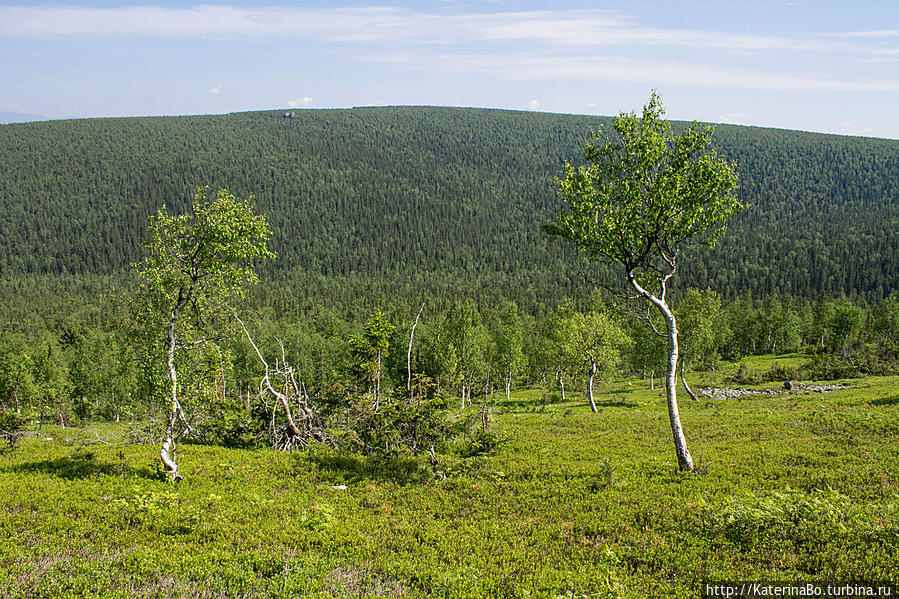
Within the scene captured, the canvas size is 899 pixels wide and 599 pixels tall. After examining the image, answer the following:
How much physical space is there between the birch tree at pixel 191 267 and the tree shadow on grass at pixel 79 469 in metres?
1.85

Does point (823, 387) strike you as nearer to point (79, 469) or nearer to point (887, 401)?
point (887, 401)

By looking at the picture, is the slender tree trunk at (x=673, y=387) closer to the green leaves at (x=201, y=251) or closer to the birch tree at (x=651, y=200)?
the birch tree at (x=651, y=200)

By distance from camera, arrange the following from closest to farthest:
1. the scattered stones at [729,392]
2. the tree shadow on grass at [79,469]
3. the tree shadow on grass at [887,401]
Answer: the tree shadow on grass at [79,469], the tree shadow on grass at [887,401], the scattered stones at [729,392]

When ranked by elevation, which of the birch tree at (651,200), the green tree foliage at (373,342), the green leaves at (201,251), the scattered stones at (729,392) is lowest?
the scattered stones at (729,392)

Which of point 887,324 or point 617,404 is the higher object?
point 887,324

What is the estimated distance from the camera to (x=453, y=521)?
46.6ft

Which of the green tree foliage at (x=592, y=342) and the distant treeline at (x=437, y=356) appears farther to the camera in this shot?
the green tree foliage at (x=592, y=342)

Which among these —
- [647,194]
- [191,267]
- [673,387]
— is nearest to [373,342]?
[191,267]

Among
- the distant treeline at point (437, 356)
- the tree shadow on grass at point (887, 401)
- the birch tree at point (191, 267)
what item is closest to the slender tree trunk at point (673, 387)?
the distant treeline at point (437, 356)

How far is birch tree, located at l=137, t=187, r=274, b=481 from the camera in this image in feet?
53.9

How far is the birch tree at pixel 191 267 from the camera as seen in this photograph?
1644cm

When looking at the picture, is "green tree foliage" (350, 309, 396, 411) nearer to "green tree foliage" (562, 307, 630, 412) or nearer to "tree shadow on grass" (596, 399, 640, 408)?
"green tree foliage" (562, 307, 630, 412)

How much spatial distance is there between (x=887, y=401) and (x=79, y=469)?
1847 inches

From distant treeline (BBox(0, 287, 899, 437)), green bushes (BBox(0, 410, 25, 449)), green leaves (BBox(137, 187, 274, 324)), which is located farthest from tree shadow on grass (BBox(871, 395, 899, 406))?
green bushes (BBox(0, 410, 25, 449))
